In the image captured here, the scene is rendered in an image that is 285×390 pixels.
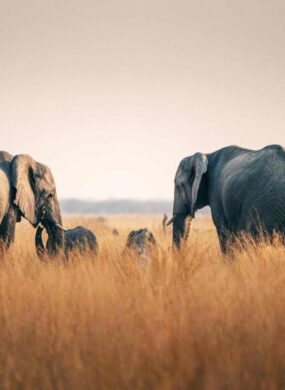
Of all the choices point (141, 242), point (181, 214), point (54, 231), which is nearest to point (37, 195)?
point (54, 231)

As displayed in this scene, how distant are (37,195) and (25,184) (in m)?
0.39

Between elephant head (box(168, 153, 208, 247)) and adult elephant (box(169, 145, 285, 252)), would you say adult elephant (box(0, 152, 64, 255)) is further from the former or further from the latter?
adult elephant (box(169, 145, 285, 252))

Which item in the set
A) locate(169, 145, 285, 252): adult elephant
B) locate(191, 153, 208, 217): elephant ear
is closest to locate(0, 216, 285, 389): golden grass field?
locate(169, 145, 285, 252): adult elephant

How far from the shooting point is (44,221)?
391 inches

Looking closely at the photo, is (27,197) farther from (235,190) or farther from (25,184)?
(235,190)

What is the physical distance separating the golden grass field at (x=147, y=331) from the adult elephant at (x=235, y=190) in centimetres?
248

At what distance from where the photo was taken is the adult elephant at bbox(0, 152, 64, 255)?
9039mm

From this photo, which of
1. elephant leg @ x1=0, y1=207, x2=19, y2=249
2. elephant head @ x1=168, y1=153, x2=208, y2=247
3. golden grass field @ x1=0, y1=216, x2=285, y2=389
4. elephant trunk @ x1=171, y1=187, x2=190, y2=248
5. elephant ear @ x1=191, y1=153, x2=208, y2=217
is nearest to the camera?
golden grass field @ x1=0, y1=216, x2=285, y2=389

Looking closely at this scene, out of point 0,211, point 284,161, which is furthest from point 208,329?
point 0,211

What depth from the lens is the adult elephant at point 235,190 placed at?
8258mm

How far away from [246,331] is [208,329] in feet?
0.89

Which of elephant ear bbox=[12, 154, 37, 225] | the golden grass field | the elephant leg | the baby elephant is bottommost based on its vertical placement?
the golden grass field

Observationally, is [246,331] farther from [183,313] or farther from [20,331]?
[20,331]

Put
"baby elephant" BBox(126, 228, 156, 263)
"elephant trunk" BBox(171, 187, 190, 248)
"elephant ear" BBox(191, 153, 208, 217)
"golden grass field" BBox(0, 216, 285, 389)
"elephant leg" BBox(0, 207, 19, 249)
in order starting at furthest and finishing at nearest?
"elephant trunk" BBox(171, 187, 190, 248)
"elephant ear" BBox(191, 153, 208, 217)
"elephant leg" BBox(0, 207, 19, 249)
"baby elephant" BBox(126, 228, 156, 263)
"golden grass field" BBox(0, 216, 285, 389)
